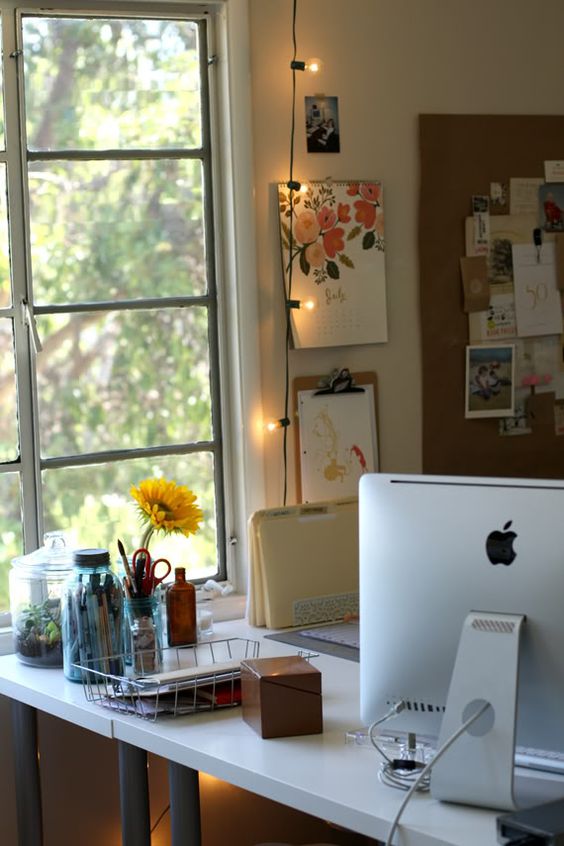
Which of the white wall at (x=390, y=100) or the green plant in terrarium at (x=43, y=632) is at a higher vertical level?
the white wall at (x=390, y=100)

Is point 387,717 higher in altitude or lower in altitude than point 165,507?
lower

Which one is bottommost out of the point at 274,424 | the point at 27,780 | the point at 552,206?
the point at 27,780

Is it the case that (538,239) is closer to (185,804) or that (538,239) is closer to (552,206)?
(552,206)

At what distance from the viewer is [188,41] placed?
9.40 feet

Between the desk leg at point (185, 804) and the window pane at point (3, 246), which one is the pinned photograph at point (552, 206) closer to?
the window pane at point (3, 246)

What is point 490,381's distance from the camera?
3.16 m

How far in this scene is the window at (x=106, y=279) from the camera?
8.90 feet

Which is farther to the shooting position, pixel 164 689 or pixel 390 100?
pixel 390 100

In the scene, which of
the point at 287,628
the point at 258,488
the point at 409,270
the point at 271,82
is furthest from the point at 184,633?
the point at 271,82

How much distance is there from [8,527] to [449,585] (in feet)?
4.25

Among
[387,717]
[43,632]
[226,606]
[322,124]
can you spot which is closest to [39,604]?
[43,632]

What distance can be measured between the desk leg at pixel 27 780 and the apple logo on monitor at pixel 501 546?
1.20m

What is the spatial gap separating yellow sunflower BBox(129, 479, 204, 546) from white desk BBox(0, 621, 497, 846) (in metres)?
0.37

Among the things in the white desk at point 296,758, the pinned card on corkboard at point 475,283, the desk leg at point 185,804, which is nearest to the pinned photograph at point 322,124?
the pinned card on corkboard at point 475,283
